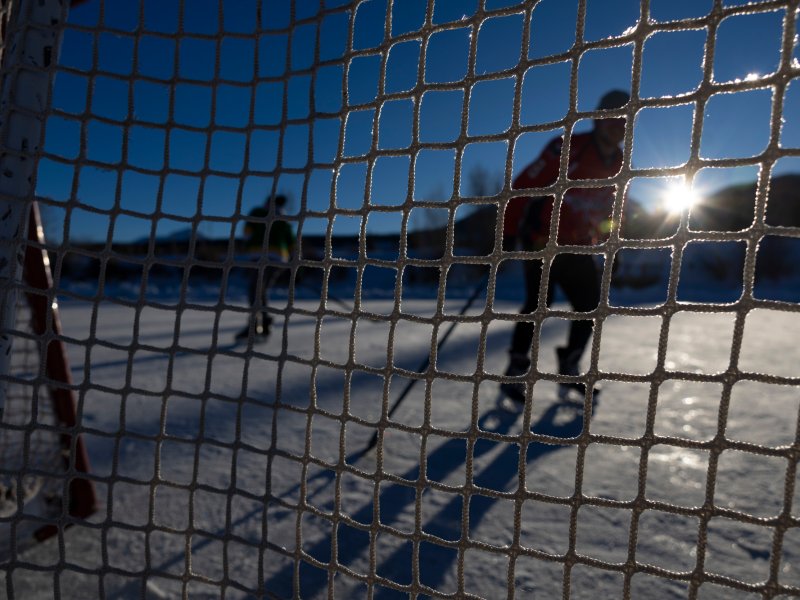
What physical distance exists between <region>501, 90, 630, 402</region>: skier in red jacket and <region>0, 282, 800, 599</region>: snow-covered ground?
0.22m

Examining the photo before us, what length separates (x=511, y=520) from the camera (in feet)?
3.65

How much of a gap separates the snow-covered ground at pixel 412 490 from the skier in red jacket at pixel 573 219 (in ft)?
0.73

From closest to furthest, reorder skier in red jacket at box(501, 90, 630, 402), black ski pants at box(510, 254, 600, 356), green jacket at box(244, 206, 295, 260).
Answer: skier in red jacket at box(501, 90, 630, 402) → black ski pants at box(510, 254, 600, 356) → green jacket at box(244, 206, 295, 260)

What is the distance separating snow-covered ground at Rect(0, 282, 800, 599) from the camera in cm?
84

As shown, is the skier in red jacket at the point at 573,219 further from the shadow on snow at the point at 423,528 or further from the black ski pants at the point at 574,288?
the shadow on snow at the point at 423,528

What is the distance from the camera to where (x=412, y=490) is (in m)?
1.28

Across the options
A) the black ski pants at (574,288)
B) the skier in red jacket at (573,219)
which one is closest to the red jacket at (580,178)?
the skier in red jacket at (573,219)

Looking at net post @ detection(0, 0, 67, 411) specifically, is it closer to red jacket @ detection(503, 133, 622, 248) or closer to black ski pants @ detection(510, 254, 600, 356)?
red jacket @ detection(503, 133, 622, 248)

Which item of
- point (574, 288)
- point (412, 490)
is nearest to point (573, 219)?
point (574, 288)

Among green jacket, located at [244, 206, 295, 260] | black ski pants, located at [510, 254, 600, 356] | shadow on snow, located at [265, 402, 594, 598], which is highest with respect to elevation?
green jacket, located at [244, 206, 295, 260]

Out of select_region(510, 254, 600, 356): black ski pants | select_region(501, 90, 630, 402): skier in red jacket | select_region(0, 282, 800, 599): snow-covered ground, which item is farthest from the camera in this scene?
select_region(510, 254, 600, 356): black ski pants

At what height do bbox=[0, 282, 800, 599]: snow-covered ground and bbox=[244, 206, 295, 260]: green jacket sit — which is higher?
bbox=[244, 206, 295, 260]: green jacket

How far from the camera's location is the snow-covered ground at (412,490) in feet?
2.75

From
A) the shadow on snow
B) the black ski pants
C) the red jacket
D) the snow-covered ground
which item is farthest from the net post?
the black ski pants
